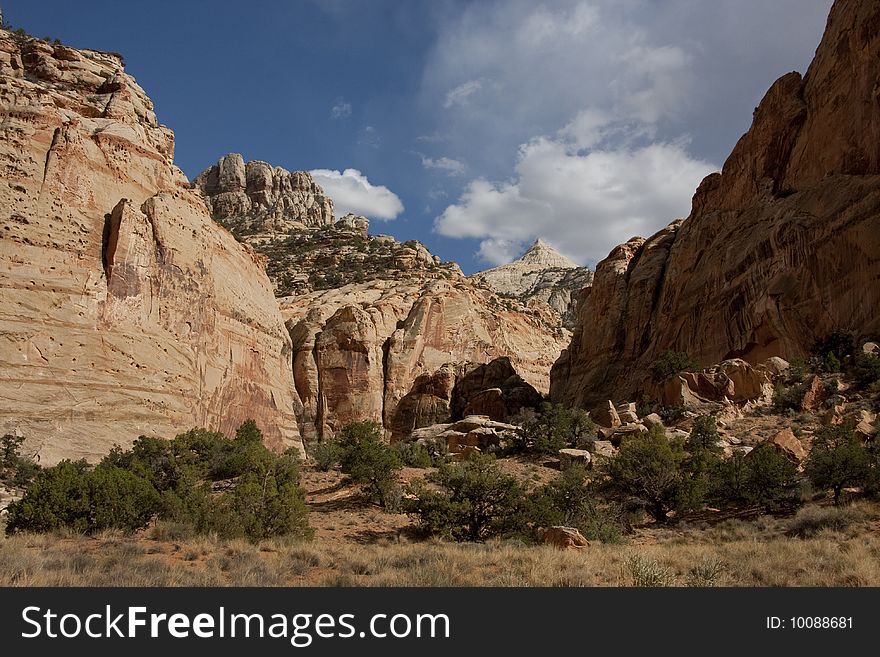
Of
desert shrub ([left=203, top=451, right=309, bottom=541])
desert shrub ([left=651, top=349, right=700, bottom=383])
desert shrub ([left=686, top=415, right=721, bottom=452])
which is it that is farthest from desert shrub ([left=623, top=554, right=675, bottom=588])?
desert shrub ([left=651, top=349, right=700, bottom=383])

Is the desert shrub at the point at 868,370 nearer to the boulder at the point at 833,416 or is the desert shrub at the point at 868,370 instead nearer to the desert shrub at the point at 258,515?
the boulder at the point at 833,416

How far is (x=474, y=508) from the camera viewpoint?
15781 mm

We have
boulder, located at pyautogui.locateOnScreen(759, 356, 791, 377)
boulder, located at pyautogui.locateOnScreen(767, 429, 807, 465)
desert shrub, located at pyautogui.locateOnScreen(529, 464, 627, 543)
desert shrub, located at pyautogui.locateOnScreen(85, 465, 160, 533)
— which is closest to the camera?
desert shrub, located at pyautogui.locateOnScreen(85, 465, 160, 533)

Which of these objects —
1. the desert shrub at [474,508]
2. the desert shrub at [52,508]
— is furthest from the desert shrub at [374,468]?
the desert shrub at [52,508]

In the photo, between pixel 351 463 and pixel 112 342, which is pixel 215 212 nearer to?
pixel 112 342

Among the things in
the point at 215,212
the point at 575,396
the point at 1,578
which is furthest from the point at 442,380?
the point at 215,212

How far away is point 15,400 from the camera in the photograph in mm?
23750

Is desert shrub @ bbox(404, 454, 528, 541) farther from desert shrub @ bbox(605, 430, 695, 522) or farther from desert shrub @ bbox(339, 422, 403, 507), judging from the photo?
desert shrub @ bbox(605, 430, 695, 522)

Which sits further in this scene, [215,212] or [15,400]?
[215,212]

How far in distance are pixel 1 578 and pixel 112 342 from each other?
22.0 m

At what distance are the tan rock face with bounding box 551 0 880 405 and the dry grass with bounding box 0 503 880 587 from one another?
2190 cm

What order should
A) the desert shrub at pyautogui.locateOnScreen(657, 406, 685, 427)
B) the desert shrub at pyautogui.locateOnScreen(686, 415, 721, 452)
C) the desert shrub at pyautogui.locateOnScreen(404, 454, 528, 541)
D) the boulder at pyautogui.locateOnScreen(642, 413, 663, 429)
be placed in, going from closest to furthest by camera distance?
the desert shrub at pyautogui.locateOnScreen(404, 454, 528, 541) < the desert shrub at pyautogui.locateOnScreen(686, 415, 721, 452) < the boulder at pyautogui.locateOnScreen(642, 413, 663, 429) < the desert shrub at pyautogui.locateOnScreen(657, 406, 685, 427)

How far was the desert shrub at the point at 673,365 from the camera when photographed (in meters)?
36.1

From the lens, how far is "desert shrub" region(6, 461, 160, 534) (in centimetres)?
1287
